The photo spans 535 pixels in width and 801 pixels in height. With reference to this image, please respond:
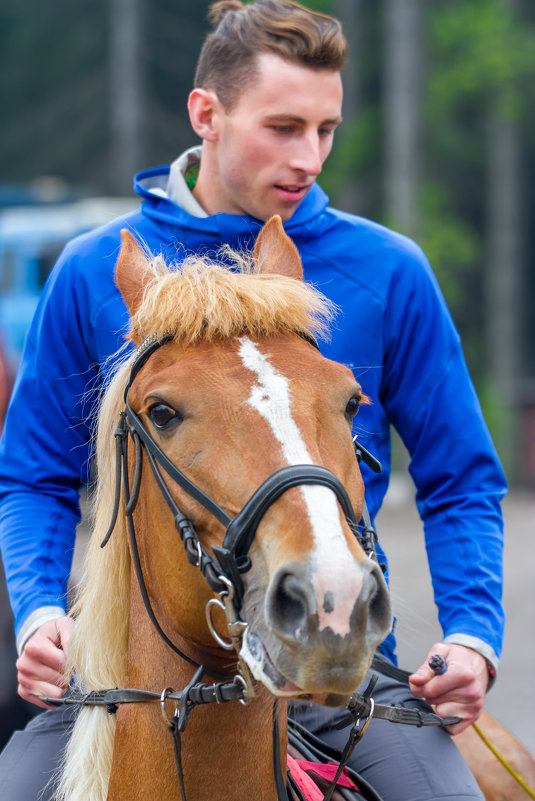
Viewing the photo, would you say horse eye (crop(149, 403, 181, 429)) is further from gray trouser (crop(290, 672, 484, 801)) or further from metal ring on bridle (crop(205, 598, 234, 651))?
gray trouser (crop(290, 672, 484, 801))

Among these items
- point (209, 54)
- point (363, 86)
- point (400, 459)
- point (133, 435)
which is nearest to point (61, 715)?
point (133, 435)

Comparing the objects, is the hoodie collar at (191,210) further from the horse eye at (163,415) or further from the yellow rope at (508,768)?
the yellow rope at (508,768)

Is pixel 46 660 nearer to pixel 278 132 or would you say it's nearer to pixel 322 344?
pixel 322 344

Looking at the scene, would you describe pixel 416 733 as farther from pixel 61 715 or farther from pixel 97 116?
pixel 97 116

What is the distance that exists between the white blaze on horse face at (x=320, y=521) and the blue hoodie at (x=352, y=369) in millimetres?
774

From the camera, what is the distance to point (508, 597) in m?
10.0

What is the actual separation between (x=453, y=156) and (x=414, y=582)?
1452 cm

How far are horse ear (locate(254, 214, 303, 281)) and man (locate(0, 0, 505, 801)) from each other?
37cm

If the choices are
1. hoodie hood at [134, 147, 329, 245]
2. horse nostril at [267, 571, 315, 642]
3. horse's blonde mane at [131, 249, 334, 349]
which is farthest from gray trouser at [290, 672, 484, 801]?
hoodie hood at [134, 147, 329, 245]

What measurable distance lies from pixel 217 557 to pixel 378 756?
3.01 feet

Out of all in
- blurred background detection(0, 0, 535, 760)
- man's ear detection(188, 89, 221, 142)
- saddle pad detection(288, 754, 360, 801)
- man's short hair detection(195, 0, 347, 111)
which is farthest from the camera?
blurred background detection(0, 0, 535, 760)

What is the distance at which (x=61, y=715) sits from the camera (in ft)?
8.35

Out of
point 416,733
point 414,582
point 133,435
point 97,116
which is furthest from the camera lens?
point 97,116

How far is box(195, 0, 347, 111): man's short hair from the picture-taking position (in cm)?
274
